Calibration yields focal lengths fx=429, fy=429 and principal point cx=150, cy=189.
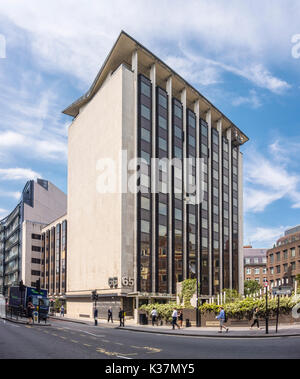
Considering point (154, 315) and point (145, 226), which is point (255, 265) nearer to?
point (145, 226)

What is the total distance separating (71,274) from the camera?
228 feet

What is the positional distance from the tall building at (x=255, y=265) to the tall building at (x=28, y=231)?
61.3 meters

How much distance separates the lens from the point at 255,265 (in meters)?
138

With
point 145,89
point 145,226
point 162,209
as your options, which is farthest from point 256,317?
point 145,89

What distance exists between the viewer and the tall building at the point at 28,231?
10850cm

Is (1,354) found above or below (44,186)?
A: below

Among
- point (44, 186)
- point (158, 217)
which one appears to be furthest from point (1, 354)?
point (44, 186)

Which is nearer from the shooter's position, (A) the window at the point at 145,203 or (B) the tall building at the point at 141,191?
(B) the tall building at the point at 141,191

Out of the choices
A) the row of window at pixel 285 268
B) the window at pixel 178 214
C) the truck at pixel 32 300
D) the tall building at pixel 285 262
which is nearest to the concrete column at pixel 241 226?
the tall building at pixel 285 262

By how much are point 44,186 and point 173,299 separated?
73844 mm

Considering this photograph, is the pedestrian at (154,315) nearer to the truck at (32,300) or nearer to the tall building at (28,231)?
the truck at (32,300)

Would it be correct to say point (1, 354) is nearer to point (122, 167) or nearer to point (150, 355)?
point (150, 355)

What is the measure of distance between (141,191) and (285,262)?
2203 inches

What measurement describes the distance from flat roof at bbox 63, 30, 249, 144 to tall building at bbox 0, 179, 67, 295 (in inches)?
1756
